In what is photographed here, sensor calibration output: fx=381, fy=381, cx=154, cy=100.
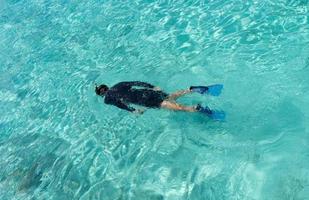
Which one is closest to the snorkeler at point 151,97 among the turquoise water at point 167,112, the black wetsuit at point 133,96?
the black wetsuit at point 133,96

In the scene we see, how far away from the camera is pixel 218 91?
7762mm

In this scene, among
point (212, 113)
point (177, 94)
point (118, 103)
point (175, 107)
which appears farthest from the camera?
point (118, 103)

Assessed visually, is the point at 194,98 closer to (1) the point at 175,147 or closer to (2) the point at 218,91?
(2) the point at 218,91

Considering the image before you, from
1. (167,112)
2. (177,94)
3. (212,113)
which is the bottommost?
(167,112)

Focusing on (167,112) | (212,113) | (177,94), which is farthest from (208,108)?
(167,112)

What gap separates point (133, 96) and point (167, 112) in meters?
0.81

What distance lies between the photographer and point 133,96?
8.20 meters

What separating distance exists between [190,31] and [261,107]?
150 inches

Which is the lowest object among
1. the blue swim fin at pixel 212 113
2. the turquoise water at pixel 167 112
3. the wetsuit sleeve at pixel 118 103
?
the turquoise water at pixel 167 112

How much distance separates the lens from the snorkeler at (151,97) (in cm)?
750

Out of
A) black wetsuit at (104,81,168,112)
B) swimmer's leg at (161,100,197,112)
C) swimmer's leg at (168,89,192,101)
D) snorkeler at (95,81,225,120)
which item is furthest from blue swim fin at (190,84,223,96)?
black wetsuit at (104,81,168,112)

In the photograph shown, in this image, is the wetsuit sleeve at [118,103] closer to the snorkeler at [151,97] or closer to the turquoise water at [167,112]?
the snorkeler at [151,97]

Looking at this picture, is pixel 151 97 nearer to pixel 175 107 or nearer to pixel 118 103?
pixel 175 107

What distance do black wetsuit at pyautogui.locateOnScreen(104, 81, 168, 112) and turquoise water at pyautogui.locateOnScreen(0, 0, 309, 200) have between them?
14.7 inches
